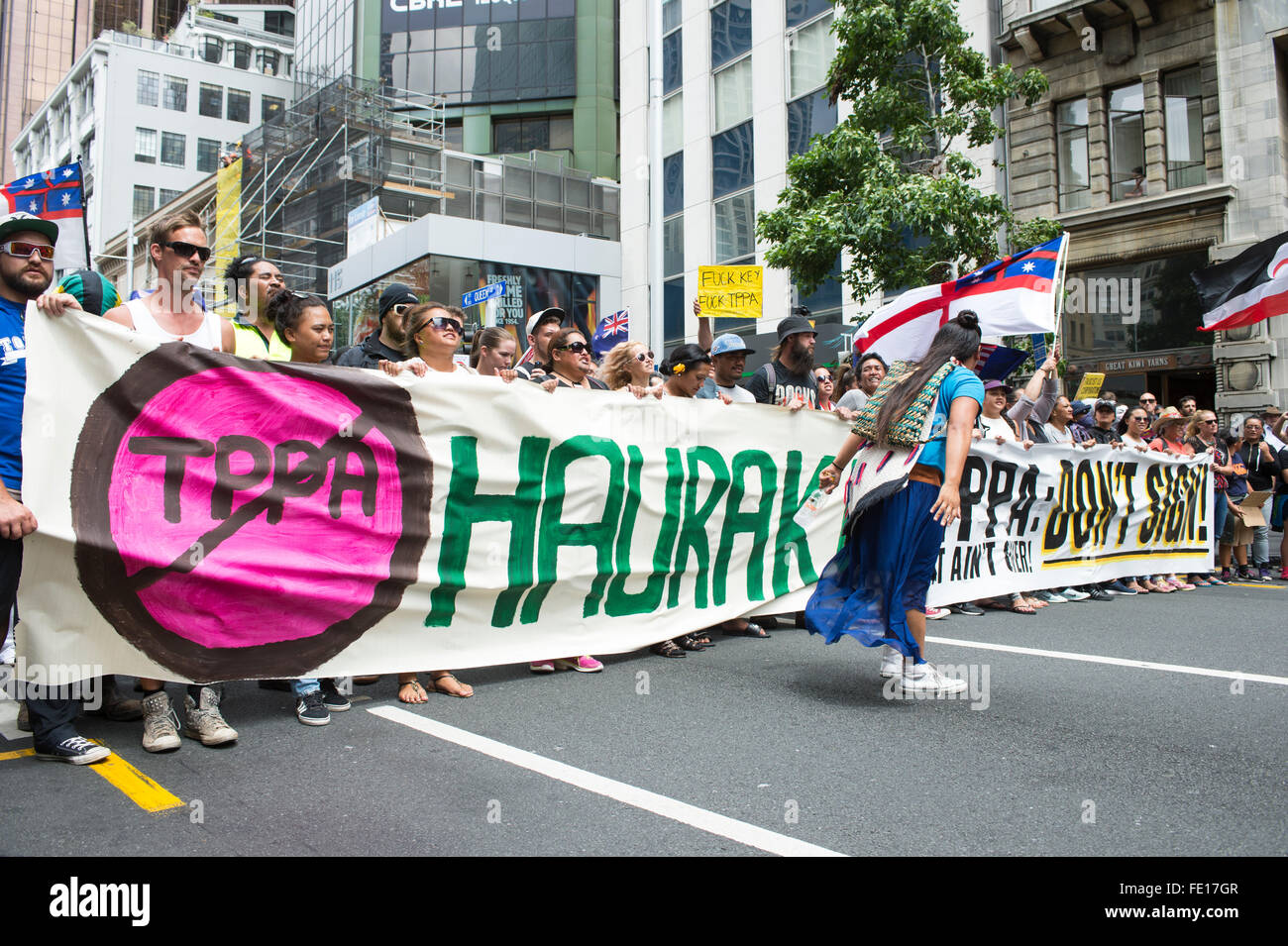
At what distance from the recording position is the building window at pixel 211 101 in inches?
2721

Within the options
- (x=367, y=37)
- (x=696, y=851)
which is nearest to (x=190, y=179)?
(x=367, y=37)

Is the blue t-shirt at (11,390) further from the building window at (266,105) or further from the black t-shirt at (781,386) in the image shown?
the building window at (266,105)

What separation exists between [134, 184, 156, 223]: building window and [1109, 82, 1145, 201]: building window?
213 ft

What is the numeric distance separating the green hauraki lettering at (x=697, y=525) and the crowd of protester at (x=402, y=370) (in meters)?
0.35

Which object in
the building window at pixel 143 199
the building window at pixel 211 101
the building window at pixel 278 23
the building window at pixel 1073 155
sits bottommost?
the building window at pixel 1073 155

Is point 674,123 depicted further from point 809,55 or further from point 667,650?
point 667,650

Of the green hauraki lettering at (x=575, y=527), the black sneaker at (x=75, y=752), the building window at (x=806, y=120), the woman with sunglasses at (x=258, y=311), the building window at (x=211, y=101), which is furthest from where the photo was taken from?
the building window at (x=211, y=101)

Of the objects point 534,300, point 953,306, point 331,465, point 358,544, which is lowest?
point 358,544

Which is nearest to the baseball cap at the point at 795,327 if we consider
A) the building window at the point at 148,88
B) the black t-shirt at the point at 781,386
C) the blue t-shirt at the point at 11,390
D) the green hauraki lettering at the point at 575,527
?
the black t-shirt at the point at 781,386

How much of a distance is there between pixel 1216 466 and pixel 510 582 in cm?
879

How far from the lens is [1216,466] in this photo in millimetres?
10398

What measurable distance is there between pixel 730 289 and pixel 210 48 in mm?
75398

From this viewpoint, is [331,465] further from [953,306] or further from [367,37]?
[367,37]

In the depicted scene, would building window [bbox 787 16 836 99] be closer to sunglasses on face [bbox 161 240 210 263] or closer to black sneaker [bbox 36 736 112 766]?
sunglasses on face [bbox 161 240 210 263]
